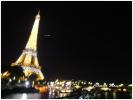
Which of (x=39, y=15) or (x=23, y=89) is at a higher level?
(x=39, y=15)

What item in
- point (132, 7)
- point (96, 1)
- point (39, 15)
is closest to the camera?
point (132, 7)

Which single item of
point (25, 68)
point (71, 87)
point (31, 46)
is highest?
point (31, 46)

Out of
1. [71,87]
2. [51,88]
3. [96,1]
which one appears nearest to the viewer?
[96,1]

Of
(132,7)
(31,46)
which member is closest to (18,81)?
(31,46)

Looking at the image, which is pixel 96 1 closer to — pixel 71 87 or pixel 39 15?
pixel 39 15

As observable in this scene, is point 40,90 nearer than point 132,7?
No

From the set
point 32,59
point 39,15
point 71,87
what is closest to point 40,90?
point 32,59

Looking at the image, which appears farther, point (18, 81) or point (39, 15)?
point (18, 81)

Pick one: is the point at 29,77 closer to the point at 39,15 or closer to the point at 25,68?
→ the point at 25,68

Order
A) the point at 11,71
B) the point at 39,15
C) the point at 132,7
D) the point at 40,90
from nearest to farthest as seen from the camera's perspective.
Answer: the point at 132,7, the point at 39,15, the point at 11,71, the point at 40,90
